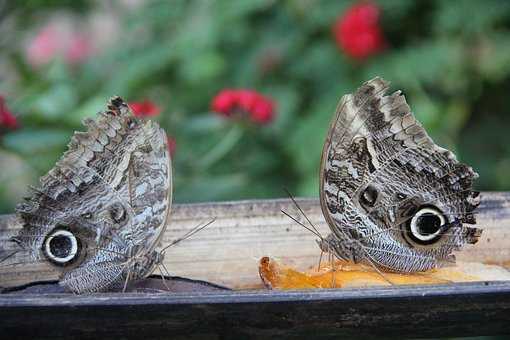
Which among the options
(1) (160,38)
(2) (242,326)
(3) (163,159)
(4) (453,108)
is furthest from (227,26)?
(2) (242,326)

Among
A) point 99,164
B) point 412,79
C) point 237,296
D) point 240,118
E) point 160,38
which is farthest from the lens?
point 160,38

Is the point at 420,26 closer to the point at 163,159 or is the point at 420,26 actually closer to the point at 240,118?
the point at 240,118

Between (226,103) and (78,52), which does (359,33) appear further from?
(78,52)

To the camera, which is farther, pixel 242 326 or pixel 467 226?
pixel 467 226

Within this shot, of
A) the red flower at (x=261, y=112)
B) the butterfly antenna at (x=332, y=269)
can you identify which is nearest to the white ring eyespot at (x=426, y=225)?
the butterfly antenna at (x=332, y=269)

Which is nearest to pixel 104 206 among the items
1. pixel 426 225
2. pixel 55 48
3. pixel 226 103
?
pixel 426 225

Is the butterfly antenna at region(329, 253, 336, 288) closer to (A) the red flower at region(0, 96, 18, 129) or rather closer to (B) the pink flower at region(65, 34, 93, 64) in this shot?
(A) the red flower at region(0, 96, 18, 129)

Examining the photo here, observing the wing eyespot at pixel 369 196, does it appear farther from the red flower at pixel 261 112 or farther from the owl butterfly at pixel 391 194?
the red flower at pixel 261 112

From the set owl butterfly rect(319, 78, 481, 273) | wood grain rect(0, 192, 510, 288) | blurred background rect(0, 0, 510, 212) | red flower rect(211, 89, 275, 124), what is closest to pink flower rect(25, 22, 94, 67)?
blurred background rect(0, 0, 510, 212)

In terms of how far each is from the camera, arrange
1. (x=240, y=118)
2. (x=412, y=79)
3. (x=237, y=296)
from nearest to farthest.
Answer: (x=237, y=296)
(x=240, y=118)
(x=412, y=79)
